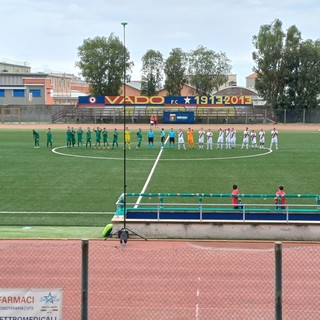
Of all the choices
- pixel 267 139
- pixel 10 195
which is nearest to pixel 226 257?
pixel 10 195

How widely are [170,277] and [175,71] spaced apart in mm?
101880

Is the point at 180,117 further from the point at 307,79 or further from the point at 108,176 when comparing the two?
the point at 108,176

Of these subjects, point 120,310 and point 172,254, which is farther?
point 172,254

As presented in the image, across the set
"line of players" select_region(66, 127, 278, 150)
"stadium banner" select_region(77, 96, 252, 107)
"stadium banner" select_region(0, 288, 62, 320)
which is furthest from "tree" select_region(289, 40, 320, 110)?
"stadium banner" select_region(0, 288, 62, 320)

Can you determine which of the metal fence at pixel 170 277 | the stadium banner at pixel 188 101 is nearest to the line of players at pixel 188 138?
the metal fence at pixel 170 277

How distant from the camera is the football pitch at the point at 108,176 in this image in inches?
848

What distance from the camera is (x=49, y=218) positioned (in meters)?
20.7

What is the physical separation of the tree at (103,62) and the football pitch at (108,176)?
211 ft

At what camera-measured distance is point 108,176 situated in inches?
1188

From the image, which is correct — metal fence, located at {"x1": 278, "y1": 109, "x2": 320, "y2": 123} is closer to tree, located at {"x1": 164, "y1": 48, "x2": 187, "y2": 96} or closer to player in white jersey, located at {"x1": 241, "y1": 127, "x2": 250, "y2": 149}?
tree, located at {"x1": 164, "y1": 48, "x2": 187, "y2": 96}

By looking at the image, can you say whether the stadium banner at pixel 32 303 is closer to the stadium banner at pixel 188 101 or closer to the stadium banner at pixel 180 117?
the stadium banner at pixel 180 117

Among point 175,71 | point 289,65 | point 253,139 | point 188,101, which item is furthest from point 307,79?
point 253,139

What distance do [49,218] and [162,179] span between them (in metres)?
9.49

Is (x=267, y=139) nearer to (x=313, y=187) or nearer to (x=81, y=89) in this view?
(x=313, y=187)
